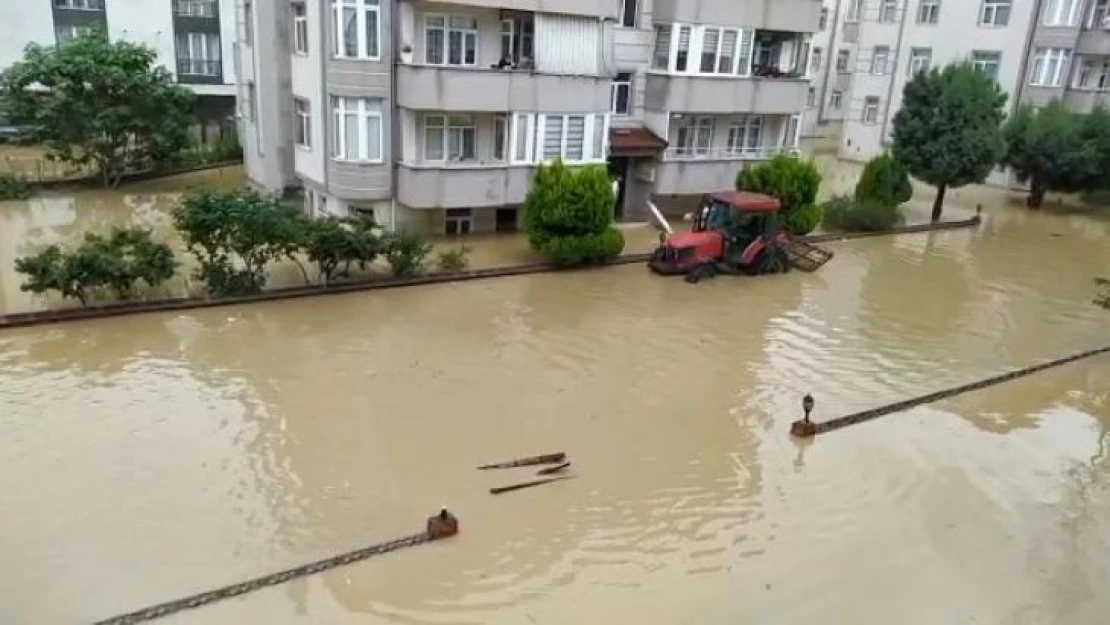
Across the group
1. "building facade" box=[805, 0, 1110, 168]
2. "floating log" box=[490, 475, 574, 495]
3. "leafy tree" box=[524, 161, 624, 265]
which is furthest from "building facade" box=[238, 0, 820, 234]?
"floating log" box=[490, 475, 574, 495]

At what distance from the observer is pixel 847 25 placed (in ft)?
143

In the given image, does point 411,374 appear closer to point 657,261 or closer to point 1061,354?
point 657,261

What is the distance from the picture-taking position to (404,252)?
1666 centimetres

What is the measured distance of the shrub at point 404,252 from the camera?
1655 cm

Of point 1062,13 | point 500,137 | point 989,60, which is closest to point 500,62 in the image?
point 500,137

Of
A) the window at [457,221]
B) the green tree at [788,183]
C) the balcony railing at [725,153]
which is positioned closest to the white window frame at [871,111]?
the balcony railing at [725,153]

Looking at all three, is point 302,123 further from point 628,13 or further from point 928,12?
point 928,12

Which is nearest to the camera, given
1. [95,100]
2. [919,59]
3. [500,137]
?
[500,137]

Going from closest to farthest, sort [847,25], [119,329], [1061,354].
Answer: [119,329] < [1061,354] < [847,25]

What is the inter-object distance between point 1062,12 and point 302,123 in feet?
91.1

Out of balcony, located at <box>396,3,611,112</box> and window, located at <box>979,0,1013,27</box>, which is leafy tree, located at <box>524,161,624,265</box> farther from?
window, located at <box>979,0,1013,27</box>

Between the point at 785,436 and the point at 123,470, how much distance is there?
8.30 meters

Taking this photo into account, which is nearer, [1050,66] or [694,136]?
[694,136]

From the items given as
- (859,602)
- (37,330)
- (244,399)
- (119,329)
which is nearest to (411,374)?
(244,399)
